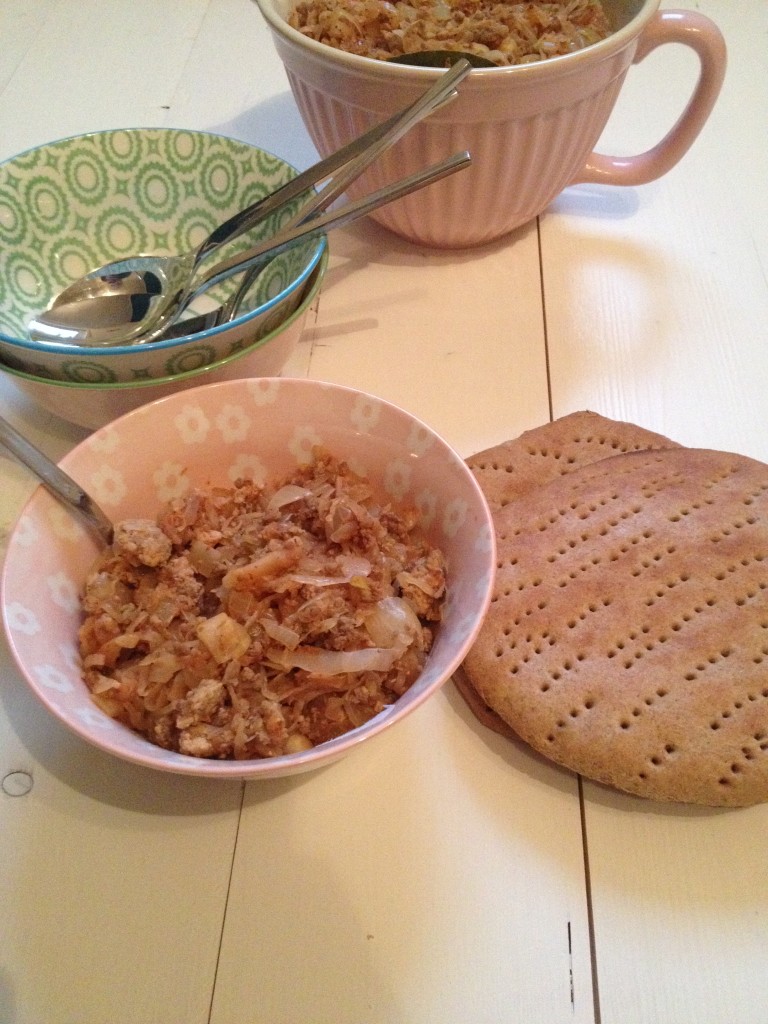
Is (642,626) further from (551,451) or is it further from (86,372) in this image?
(86,372)

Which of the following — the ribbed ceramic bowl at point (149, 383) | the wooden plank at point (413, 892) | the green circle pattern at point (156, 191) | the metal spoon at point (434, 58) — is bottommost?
the wooden plank at point (413, 892)

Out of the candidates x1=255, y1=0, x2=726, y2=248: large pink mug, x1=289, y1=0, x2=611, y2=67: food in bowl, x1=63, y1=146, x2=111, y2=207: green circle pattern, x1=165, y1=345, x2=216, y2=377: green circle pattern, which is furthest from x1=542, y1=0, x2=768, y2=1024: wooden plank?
x1=63, y1=146, x2=111, y2=207: green circle pattern

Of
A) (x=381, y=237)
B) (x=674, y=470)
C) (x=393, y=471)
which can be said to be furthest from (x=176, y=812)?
(x=381, y=237)

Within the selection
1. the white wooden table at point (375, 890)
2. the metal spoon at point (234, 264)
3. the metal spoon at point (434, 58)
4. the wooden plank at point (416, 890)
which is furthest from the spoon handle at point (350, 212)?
the wooden plank at point (416, 890)

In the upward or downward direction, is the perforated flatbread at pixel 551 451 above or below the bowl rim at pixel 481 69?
below

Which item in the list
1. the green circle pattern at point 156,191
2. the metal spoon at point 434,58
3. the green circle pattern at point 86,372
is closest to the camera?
the green circle pattern at point 86,372

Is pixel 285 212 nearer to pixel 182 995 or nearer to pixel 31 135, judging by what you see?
pixel 31 135

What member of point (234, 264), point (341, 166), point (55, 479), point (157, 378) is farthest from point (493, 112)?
point (55, 479)

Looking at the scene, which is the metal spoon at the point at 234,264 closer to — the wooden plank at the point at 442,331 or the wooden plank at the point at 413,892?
the wooden plank at the point at 442,331
